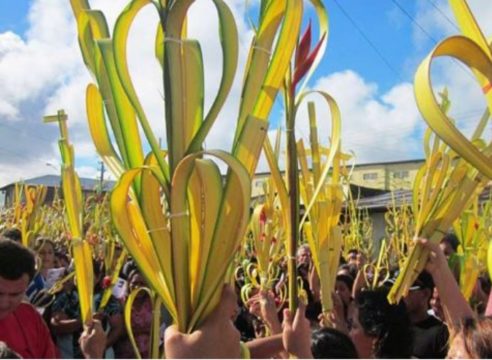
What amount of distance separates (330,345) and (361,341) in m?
0.51

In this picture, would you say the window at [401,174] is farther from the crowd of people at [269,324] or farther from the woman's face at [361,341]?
the woman's face at [361,341]

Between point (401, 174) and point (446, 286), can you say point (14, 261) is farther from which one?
Result: point (401, 174)

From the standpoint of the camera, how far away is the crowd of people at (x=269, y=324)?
1108mm

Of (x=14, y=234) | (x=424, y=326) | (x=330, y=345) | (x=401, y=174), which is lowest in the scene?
(x=424, y=326)

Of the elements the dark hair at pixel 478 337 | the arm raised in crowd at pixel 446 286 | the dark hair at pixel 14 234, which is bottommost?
the dark hair at pixel 478 337

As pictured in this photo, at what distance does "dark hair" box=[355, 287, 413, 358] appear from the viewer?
2.39 meters

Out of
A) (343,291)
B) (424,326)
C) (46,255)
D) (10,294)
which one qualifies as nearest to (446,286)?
Result: (424,326)

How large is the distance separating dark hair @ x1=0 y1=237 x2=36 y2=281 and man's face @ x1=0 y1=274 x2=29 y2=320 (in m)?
0.02

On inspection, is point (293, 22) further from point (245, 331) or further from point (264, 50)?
point (245, 331)

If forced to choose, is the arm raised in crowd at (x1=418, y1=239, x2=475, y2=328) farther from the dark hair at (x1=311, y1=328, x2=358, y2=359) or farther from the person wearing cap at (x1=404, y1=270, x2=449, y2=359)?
the person wearing cap at (x1=404, y1=270, x2=449, y2=359)

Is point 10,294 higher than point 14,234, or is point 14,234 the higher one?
point 14,234

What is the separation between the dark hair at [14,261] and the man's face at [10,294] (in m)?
0.02

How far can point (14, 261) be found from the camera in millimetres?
2281

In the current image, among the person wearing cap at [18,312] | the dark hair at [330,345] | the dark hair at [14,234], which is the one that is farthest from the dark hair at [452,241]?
the dark hair at [14,234]
